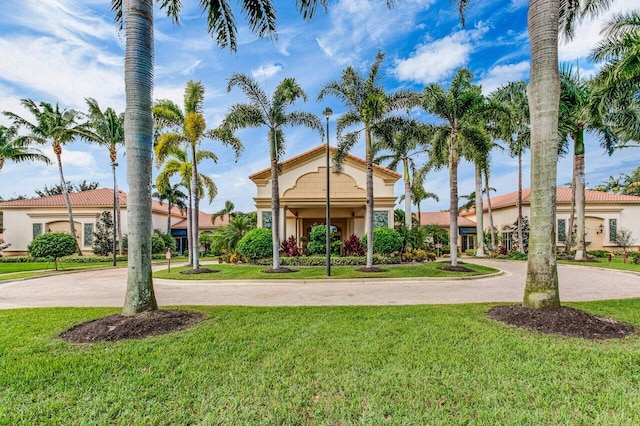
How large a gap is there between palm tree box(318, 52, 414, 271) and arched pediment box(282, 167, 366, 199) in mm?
6641

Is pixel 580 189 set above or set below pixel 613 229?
above

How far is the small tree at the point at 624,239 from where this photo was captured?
2856 cm

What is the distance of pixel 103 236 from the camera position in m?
30.0

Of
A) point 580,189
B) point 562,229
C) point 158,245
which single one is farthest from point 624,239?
point 158,245

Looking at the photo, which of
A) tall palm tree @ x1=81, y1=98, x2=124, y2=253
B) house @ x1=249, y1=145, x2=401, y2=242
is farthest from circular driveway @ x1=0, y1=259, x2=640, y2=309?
tall palm tree @ x1=81, y1=98, x2=124, y2=253

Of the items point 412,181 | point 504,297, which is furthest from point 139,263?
point 412,181

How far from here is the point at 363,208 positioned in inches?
918

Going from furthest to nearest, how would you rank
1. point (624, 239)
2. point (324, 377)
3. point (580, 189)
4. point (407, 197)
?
point (624, 239)
point (407, 197)
point (580, 189)
point (324, 377)

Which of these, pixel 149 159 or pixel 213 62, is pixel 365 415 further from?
pixel 213 62

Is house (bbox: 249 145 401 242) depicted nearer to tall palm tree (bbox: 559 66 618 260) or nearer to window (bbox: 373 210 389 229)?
window (bbox: 373 210 389 229)

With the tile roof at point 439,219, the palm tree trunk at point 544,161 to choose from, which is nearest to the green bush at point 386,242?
the palm tree trunk at point 544,161

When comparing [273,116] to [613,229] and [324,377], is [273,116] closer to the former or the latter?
[324,377]

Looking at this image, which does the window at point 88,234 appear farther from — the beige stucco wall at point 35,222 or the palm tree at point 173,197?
the palm tree at point 173,197

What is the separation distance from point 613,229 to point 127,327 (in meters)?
39.0
